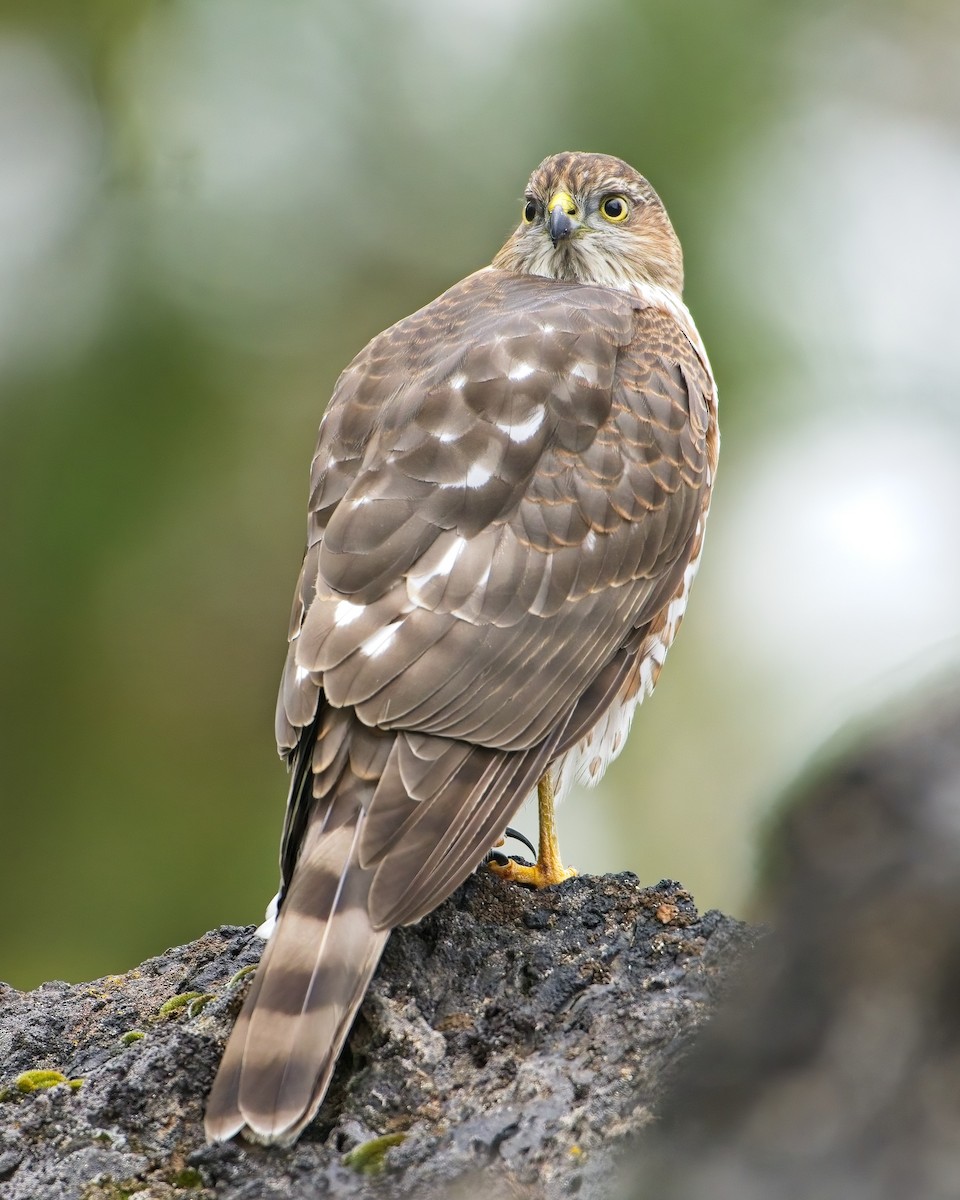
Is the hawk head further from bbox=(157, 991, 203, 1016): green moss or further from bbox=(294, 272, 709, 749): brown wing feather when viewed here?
bbox=(157, 991, 203, 1016): green moss

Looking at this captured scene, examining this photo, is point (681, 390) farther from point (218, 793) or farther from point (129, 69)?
point (129, 69)

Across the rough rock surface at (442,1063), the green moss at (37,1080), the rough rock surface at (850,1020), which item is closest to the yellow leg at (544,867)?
the rough rock surface at (442,1063)

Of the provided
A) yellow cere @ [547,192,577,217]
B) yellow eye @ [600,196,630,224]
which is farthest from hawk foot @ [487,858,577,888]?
yellow eye @ [600,196,630,224]

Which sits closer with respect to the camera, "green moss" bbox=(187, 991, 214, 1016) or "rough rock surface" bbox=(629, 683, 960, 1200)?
"rough rock surface" bbox=(629, 683, 960, 1200)

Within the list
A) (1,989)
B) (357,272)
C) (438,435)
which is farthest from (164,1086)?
(357,272)

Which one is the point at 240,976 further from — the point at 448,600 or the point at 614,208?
the point at 614,208

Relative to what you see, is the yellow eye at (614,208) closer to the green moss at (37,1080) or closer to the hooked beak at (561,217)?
the hooked beak at (561,217)

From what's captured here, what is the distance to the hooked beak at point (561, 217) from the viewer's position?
212 inches

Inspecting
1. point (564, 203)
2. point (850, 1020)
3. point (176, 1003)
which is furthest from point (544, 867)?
point (564, 203)

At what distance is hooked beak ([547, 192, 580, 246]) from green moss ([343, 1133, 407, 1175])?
3666 millimetres

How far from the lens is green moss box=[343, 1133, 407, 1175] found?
2531 millimetres

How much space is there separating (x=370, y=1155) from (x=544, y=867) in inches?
60.0

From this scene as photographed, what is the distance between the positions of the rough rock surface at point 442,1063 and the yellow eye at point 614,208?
3.03m

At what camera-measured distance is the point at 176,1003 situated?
3.47 m
